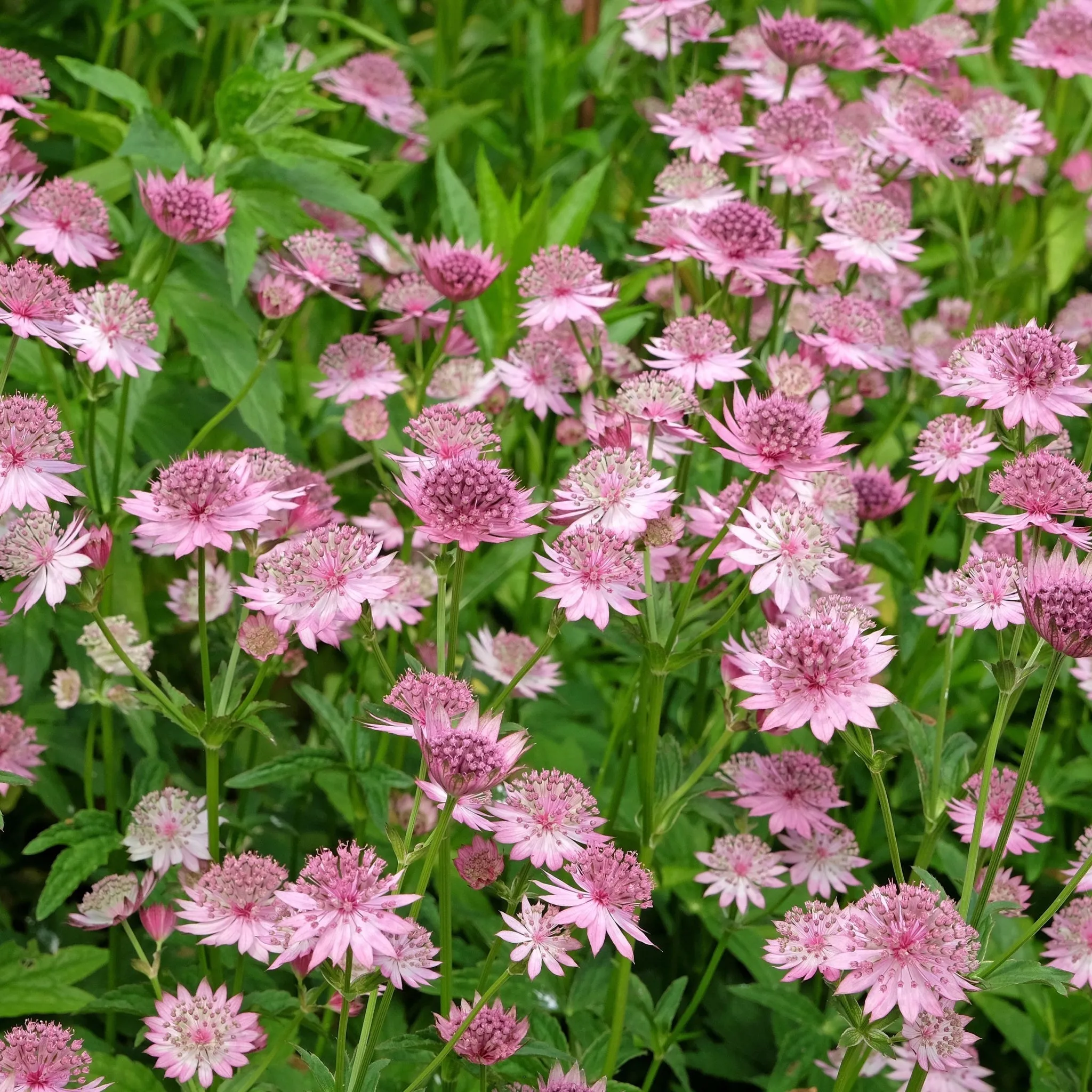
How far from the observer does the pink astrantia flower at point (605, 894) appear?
47.3 inches

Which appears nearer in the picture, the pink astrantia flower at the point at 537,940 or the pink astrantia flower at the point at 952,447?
the pink astrantia flower at the point at 537,940

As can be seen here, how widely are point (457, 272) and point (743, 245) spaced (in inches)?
14.1

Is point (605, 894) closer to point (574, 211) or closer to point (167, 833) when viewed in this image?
point (167, 833)

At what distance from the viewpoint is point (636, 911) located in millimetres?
1236

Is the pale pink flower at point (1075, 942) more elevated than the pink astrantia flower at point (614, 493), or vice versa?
the pink astrantia flower at point (614, 493)

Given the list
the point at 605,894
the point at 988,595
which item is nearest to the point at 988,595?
the point at 988,595

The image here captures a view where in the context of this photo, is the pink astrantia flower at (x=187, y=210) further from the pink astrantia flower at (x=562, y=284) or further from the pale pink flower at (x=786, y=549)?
the pale pink flower at (x=786, y=549)

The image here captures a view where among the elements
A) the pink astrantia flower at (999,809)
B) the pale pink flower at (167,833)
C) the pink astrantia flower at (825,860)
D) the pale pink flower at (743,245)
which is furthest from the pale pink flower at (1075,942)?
the pale pink flower at (167,833)

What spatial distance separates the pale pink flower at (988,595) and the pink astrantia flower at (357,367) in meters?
0.81

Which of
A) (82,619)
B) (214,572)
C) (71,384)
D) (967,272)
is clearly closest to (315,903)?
(214,572)

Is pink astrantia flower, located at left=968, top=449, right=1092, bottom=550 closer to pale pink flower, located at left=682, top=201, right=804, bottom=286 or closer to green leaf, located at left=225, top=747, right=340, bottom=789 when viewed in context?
pale pink flower, located at left=682, top=201, right=804, bottom=286

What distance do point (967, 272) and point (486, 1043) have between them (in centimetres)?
158

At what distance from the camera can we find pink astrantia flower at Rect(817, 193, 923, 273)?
1906mm

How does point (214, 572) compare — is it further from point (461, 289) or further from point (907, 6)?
point (907, 6)
